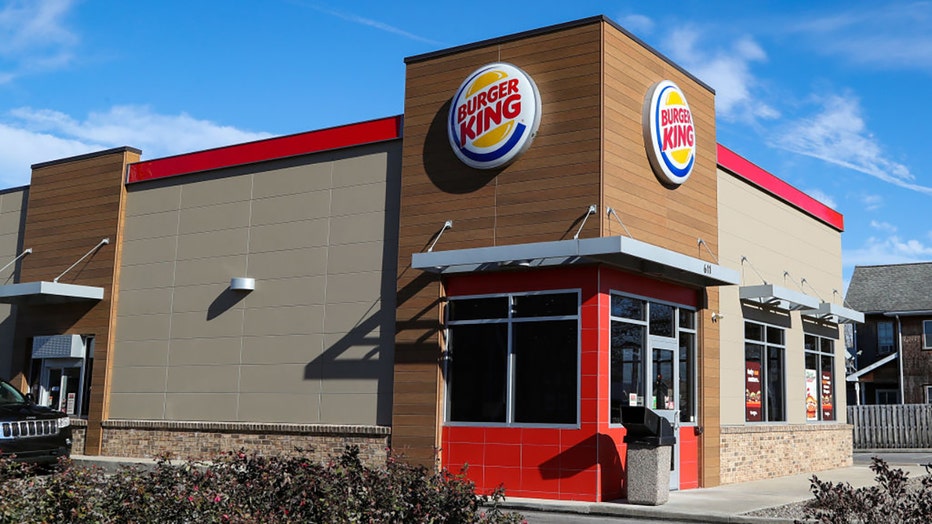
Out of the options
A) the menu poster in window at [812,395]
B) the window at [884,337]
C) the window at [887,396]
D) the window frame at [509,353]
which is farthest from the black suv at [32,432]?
the window at [884,337]

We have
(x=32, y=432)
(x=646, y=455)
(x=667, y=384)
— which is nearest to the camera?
(x=646, y=455)

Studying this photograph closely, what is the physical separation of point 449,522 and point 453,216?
1007 centimetres

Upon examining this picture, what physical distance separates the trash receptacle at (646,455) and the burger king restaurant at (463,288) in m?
0.27

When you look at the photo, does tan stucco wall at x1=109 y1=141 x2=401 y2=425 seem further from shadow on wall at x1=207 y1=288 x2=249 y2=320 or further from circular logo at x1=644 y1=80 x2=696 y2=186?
circular logo at x1=644 y1=80 x2=696 y2=186

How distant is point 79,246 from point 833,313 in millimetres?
17716

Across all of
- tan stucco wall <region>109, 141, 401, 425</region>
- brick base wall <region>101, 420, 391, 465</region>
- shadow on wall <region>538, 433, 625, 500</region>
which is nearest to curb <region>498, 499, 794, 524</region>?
shadow on wall <region>538, 433, 625, 500</region>

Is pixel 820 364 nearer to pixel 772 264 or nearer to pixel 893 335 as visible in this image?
pixel 772 264

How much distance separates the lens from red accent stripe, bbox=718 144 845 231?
2086 centimetres

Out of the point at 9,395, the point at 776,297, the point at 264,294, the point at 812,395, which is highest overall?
the point at 776,297

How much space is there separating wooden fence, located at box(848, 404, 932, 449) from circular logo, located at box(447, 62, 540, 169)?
84.9ft

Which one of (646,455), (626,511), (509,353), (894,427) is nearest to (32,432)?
(509,353)

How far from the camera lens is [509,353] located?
1664 cm

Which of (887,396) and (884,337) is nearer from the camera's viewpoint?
(887,396)

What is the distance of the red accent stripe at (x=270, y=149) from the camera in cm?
1888
